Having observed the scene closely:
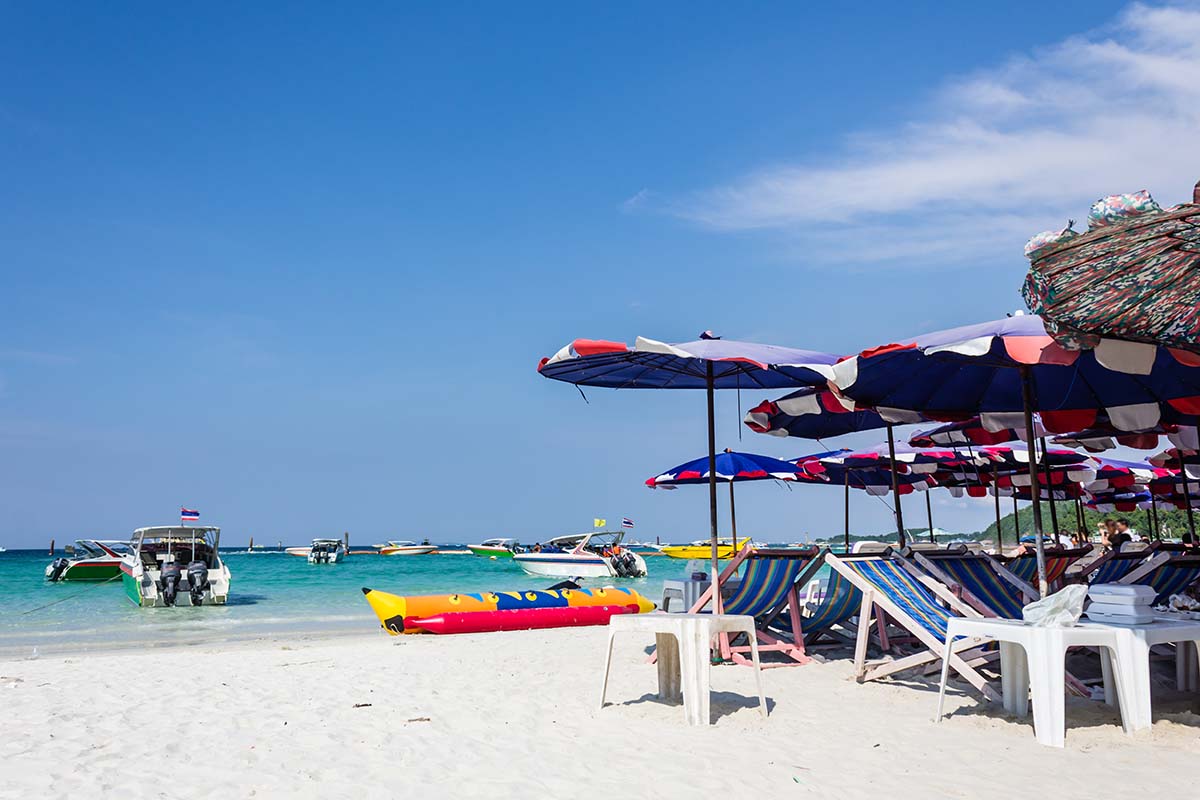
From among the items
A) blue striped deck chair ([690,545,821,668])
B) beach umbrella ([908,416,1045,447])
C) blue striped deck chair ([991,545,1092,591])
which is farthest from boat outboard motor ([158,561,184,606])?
blue striped deck chair ([991,545,1092,591])

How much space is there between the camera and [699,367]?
6398 millimetres

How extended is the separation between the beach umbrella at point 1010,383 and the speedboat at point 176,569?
1560 centimetres

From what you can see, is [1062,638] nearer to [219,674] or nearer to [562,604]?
[219,674]

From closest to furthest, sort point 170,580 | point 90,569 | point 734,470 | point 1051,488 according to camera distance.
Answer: point 734,470
point 1051,488
point 170,580
point 90,569

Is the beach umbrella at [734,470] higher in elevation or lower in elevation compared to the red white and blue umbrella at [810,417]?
lower

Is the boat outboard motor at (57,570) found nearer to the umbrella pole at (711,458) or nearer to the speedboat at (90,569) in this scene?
the speedboat at (90,569)

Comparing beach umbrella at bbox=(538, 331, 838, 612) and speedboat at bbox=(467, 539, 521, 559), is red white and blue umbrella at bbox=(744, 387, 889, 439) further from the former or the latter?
speedboat at bbox=(467, 539, 521, 559)

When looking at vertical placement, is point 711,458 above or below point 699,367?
below

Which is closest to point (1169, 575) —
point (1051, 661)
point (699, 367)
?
point (1051, 661)

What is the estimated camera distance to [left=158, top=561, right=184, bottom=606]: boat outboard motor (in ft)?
57.6

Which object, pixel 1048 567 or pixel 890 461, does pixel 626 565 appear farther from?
pixel 1048 567

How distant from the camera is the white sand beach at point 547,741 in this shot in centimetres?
351

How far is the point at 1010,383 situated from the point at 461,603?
702cm

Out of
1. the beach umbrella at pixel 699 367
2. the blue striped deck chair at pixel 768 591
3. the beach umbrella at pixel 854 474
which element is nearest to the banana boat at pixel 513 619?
the beach umbrella at pixel 854 474
